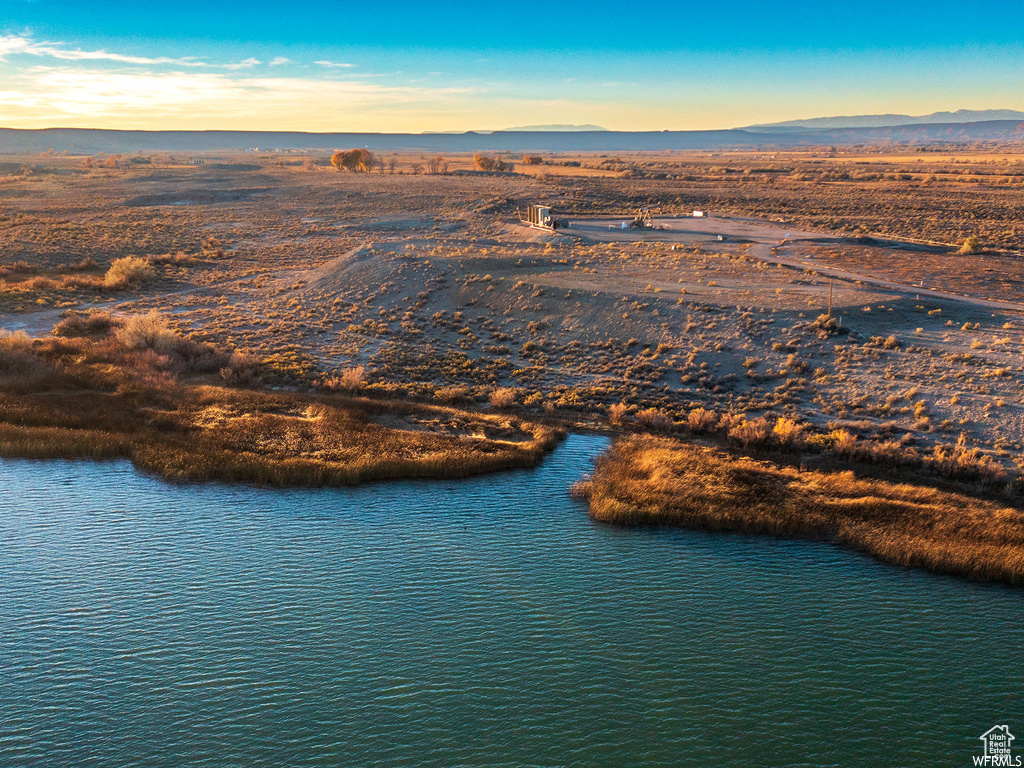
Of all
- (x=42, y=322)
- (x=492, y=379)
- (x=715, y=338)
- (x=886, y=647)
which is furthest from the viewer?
(x=42, y=322)

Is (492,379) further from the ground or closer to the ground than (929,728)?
further from the ground

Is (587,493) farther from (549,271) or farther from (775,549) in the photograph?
(549,271)

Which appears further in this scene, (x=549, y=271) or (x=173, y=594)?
(x=549, y=271)

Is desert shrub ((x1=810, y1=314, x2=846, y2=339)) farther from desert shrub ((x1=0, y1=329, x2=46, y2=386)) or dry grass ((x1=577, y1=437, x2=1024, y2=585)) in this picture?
desert shrub ((x1=0, y1=329, x2=46, y2=386))

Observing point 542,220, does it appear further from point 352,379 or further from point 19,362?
point 19,362

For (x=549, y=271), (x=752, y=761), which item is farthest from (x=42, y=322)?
(x=752, y=761)

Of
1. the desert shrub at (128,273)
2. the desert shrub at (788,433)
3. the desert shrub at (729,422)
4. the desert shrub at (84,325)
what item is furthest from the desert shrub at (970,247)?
the desert shrub at (128,273)

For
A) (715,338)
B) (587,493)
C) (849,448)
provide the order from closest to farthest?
(587,493)
(849,448)
(715,338)

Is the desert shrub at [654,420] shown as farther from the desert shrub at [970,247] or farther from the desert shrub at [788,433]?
the desert shrub at [970,247]
